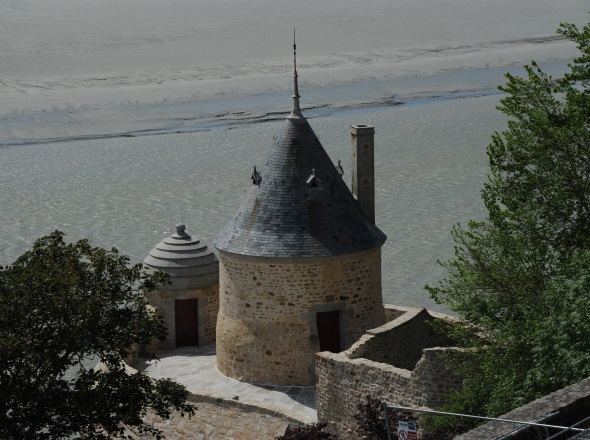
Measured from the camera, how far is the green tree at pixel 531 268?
21.1 m

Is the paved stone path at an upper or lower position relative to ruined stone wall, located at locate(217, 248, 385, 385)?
lower

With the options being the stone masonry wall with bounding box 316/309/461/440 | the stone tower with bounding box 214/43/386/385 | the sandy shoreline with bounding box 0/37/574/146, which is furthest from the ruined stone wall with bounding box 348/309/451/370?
the sandy shoreline with bounding box 0/37/574/146

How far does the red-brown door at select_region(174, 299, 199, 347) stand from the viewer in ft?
97.4

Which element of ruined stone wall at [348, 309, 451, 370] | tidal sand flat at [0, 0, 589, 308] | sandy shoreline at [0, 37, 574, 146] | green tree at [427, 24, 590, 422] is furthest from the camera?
sandy shoreline at [0, 37, 574, 146]

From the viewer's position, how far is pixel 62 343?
20.1 metres

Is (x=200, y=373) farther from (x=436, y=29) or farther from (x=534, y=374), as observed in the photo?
(x=436, y=29)

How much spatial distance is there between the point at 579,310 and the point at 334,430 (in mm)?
5383

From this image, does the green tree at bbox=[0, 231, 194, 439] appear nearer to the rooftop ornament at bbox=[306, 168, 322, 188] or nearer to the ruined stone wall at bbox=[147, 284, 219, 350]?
the rooftop ornament at bbox=[306, 168, 322, 188]

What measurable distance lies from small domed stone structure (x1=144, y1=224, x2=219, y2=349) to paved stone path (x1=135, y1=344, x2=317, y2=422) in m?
0.63

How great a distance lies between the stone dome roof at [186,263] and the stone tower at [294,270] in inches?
91.0

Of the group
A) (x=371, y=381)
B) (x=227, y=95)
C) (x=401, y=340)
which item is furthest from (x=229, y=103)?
(x=371, y=381)

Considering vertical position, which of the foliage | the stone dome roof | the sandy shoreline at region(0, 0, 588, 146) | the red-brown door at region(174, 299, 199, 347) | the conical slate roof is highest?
the sandy shoreline at region(0, 0, 588, 146)

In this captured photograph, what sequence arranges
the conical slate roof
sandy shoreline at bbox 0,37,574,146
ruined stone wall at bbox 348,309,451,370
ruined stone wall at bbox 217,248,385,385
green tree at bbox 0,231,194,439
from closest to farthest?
green tree at bbox 0,231,194,439
ruined stone wall at bbox 348,309,451,370
ruined stone wall at bbox 217,248,385,385
the conical slate roof
sandy shoreline at bbox 0,37,574,146

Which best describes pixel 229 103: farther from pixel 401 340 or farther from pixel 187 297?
pixel 401 340
